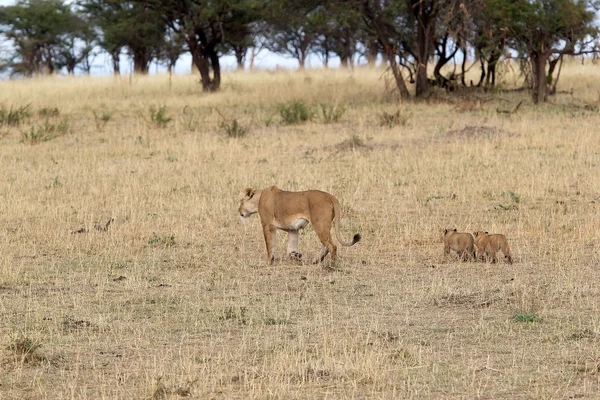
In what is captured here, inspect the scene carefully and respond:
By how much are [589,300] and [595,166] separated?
23.3ft

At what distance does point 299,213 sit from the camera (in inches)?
341

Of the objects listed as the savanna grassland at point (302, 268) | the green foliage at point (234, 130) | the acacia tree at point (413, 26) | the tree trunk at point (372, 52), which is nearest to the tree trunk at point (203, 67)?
the acacia tree at point (413, 26)

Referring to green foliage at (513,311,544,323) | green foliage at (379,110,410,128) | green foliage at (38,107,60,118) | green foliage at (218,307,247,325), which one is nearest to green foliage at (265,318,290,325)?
green foliage at (218,307,247,325)

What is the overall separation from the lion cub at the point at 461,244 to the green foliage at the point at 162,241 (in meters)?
2.66

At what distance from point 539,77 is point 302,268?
622 inches

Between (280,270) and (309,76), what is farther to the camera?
(309,76)

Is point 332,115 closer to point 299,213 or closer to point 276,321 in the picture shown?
point 299,213

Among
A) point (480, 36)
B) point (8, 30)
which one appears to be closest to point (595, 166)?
point (480, 36)

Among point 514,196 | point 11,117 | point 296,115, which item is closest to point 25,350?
point 514,196

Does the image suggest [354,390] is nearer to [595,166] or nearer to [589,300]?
[589,300]

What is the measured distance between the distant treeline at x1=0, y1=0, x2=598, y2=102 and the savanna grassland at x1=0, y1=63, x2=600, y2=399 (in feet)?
13.0

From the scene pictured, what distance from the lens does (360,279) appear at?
8.37 metres

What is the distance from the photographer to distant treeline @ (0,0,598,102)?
23.3 meters

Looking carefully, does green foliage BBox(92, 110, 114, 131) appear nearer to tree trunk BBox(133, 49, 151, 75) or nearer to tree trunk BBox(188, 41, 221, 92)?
tree trunk BBox(188, 41, 221, 92)
